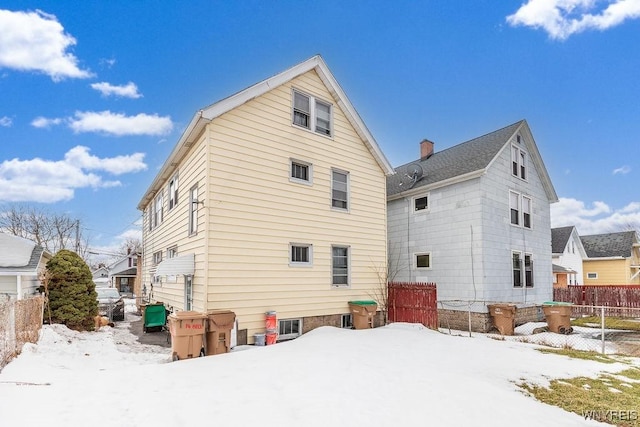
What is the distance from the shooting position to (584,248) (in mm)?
34344

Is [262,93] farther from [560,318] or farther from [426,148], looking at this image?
[560,318]

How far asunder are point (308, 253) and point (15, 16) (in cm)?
1321

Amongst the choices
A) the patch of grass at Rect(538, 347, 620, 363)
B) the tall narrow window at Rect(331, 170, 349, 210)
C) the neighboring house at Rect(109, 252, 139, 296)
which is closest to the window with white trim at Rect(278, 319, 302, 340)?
the tall narrow window at Rect(331, 170, 349, 210)

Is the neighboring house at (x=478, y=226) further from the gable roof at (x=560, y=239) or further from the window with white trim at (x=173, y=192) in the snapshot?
the gable roof at (x=560, y=239)

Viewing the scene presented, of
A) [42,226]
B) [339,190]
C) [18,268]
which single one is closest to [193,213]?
[339,190]

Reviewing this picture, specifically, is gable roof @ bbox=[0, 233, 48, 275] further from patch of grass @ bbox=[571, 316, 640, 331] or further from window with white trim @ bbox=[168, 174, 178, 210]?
patch of grass @ bbox=[571, 316, 640, 331]

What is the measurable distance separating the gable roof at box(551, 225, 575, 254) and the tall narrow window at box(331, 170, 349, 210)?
2576 cm

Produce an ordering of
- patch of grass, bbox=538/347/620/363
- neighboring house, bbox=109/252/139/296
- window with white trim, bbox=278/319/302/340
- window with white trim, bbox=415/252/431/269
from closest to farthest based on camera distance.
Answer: patch of grass, bbox=538/347/620/363
window with white trim, bbox=278/319/302/340
window with white trim, bbox=415/252/431/269
neighboring house, bbox=109/252/139/296

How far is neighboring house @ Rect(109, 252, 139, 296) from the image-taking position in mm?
43750

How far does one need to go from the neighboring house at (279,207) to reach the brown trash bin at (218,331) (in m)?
0.74

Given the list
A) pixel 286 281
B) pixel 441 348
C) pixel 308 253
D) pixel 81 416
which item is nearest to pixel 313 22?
pixel 308 253

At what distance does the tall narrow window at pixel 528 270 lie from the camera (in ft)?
54.8

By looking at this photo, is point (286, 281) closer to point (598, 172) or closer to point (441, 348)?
point (441, 348)

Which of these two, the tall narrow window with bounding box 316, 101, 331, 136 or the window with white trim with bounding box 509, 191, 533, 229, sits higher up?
the tall narrow window with bounding box 316, 101, 331, 136
